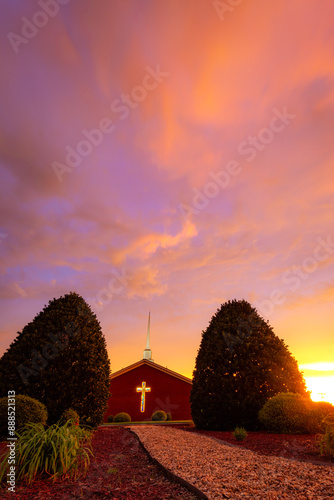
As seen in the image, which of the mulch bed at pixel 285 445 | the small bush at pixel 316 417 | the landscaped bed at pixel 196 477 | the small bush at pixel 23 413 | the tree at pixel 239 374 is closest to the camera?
the landscaped bed at pixel 196 477

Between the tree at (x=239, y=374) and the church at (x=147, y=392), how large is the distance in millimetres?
18135

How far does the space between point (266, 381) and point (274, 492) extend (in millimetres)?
10364

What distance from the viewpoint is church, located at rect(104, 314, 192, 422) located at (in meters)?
32.9

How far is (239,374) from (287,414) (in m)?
2.53

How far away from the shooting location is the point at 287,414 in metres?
13.7

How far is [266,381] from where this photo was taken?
15.5m

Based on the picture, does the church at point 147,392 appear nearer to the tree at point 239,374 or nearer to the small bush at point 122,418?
the small bush at point 122,418

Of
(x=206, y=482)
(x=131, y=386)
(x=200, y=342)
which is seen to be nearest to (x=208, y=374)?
(x=200, y=342)

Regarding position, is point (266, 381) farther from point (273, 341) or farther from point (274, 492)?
point (274, 492)

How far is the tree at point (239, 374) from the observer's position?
15.2 metres

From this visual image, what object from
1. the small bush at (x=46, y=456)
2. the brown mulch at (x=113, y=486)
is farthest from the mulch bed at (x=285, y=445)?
the small bush at (x=46, y=456)

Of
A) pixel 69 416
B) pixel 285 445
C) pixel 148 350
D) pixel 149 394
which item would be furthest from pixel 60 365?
pixel 148 350

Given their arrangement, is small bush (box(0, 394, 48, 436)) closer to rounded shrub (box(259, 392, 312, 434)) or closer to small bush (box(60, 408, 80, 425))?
small bush (box(60, 408, 80, 425))

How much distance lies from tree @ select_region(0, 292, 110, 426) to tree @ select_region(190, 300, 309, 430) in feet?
14.9
